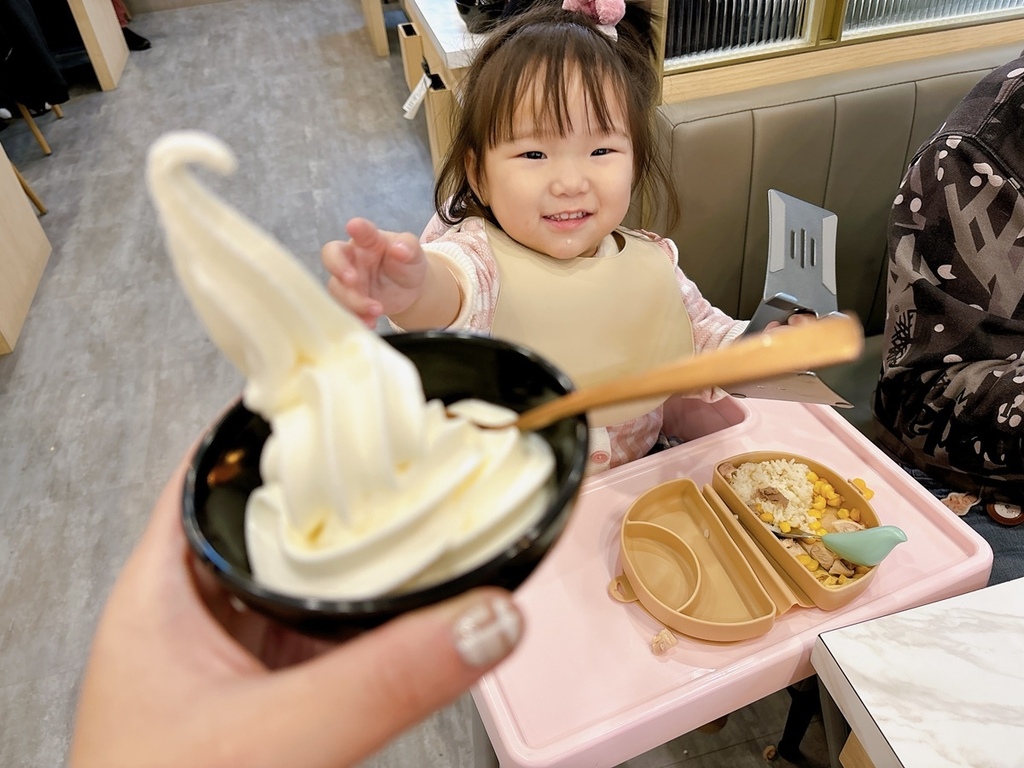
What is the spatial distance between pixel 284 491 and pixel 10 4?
4.44 meters

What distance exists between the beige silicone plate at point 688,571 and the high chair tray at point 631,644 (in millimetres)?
27

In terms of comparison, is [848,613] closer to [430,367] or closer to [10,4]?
[430,367]

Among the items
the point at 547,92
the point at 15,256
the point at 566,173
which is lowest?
the point at 15,256

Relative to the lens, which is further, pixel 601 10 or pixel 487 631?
pixel 601 10

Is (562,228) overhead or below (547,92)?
below

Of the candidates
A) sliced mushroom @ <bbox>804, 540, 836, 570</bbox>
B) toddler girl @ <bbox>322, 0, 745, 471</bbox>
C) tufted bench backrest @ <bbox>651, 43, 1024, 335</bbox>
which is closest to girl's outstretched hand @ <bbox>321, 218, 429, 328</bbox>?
toddler girl @ <bbox>322, 0, 745, 471</bbox>

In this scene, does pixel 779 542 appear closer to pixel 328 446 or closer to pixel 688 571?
pixel 688 571

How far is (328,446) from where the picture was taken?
1.67 feet

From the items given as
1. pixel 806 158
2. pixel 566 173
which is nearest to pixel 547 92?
pixel 566 173

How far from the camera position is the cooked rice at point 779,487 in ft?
3.44

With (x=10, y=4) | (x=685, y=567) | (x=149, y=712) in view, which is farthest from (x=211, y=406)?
(x=10, y=4)

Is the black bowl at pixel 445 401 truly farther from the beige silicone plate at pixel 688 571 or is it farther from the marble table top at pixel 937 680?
the marble table top at pixel 937 680

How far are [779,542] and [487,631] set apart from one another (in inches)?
26.7

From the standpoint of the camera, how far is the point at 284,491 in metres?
0.52
